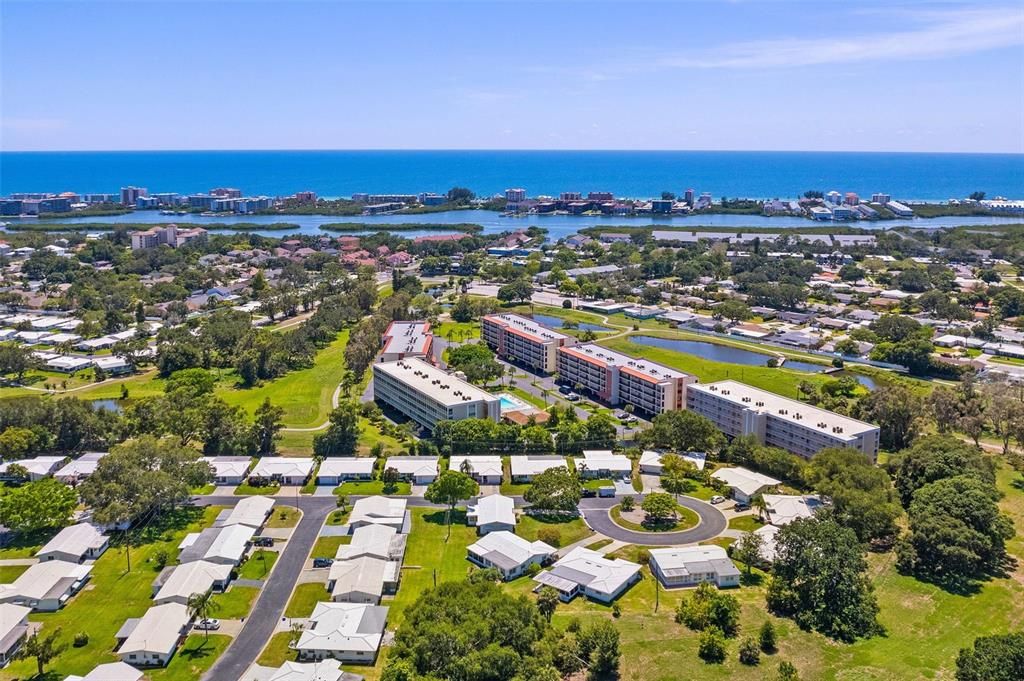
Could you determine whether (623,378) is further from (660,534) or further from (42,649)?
(42,649)

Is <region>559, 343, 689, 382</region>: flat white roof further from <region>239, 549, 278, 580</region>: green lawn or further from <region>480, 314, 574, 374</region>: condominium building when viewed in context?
<region>239, 549, 278, 580</region>: green lawn

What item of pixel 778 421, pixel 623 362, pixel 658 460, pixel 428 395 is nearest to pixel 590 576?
pixel 658 460

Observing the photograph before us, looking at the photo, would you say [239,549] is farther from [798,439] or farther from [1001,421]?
[1001,421]

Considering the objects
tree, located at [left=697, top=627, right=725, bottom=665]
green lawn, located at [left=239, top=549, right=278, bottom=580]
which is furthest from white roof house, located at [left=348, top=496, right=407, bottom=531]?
tree, located at [left=697, top=627, right=725, bottom=665]

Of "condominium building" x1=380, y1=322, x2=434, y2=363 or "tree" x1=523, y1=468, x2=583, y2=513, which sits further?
"condominium building" x1=380, y1=322, x2=434, y2=363

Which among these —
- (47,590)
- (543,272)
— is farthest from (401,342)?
(543,272)

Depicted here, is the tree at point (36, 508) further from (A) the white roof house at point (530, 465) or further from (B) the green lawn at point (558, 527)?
(A) the white roof house at point (530, 465)
